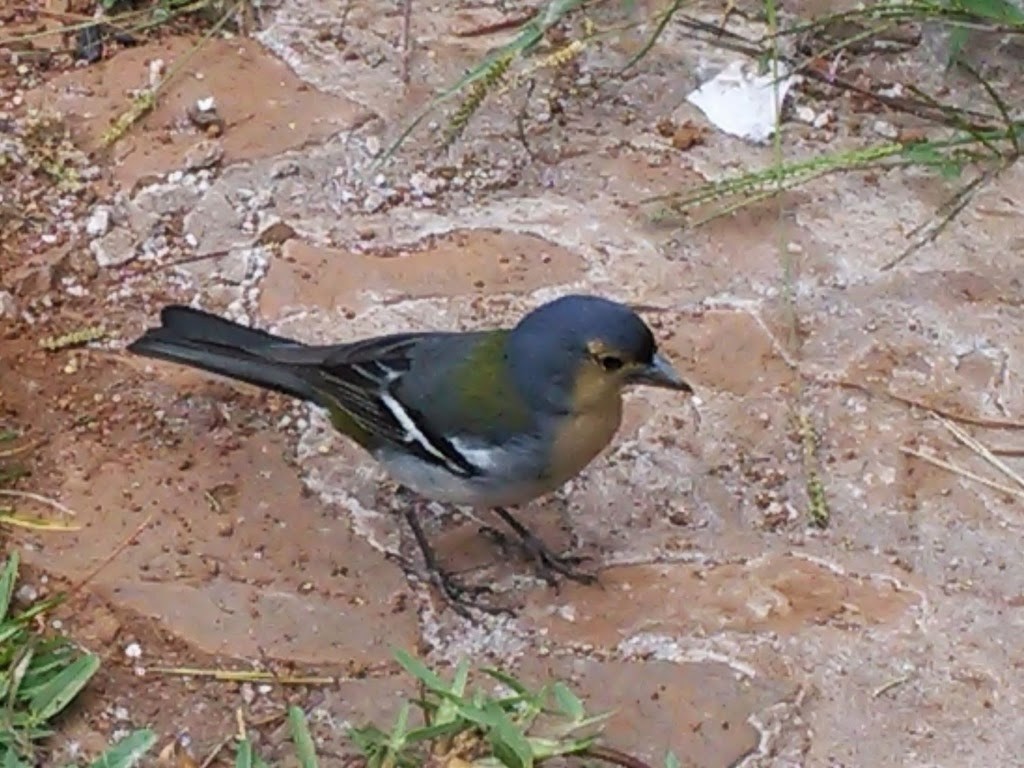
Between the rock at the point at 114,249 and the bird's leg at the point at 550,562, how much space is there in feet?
4.08

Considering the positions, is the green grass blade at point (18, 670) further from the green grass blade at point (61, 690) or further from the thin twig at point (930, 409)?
the thin twig at point (930, 409)

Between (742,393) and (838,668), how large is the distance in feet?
2.79

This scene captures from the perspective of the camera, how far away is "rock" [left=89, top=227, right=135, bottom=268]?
4766 millimetres

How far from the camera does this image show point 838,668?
383 cm

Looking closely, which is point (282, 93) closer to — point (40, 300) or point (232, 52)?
point (232, 52)

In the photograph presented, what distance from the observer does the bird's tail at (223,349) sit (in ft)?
13.8

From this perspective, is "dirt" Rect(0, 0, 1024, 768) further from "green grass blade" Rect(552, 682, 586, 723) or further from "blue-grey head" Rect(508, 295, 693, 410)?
"blue-grey head" Rect(508, 295, 693, 410)

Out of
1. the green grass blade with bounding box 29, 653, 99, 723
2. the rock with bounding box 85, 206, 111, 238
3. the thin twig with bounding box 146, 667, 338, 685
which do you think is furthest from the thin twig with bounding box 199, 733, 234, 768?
the rock with bounding box 85, 206, 111, 238

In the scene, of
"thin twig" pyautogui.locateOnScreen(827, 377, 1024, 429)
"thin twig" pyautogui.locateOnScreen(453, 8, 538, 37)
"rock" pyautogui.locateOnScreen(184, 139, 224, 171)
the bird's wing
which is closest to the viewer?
the bird's wing

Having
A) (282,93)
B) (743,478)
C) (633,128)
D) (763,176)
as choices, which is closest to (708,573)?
(743,478)

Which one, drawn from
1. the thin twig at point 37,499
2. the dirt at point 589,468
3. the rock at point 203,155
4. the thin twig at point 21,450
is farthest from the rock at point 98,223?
the thin twig at point 37,499

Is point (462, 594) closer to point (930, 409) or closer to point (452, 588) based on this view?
point (452, 588)

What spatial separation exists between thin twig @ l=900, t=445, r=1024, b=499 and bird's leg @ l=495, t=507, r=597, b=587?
80 centimetres

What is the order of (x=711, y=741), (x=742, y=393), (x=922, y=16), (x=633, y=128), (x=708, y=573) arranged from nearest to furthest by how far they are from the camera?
(x=711, y=741) → (x=708, y=573) → (x=742, y=393) → (x=922, y=16) → (x=633, y=128)
